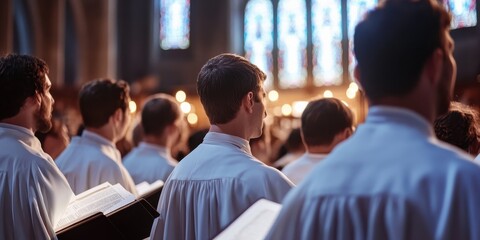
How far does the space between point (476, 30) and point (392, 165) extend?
16.5 m

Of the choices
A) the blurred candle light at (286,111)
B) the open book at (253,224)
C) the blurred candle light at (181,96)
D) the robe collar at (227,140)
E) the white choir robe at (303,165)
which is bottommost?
the blurred candle light at (286,111)

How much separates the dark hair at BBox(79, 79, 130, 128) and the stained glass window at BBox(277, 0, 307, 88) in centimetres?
1747

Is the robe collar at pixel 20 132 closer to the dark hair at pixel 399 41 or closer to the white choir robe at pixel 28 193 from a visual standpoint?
the white choir robe at pixel 28 193

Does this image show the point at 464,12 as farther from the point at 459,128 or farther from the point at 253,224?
the point at 253,224

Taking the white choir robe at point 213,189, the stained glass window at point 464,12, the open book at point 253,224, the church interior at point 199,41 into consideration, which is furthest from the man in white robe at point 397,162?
the stained glass window at point 464,12

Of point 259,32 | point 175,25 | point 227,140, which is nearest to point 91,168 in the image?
point 227,140

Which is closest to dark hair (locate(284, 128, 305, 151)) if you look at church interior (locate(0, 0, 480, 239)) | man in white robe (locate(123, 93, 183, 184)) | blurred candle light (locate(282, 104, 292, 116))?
man in white robe (locate(123, 93, 183, 184))

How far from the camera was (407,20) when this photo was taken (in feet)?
4.51

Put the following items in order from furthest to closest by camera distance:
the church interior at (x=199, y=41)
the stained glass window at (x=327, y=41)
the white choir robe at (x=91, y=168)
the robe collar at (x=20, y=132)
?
the stained glass window at (x=327, y=41), the church interior at (x=199, y=41), the white choir robe at (x=91, y=168), the robe collar at (x=20, y=132)

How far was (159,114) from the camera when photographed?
14.4 feet

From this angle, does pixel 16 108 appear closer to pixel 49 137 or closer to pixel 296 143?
pixel 49 137

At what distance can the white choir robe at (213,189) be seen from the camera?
2186mm

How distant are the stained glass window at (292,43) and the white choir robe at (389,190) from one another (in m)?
19.7

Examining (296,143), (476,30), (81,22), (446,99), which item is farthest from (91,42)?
(446,99)
